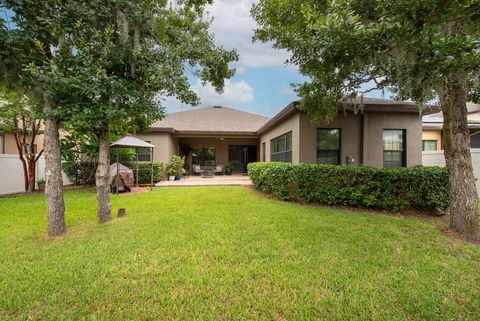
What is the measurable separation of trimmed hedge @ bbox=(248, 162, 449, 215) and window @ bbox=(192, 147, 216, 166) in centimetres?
1266

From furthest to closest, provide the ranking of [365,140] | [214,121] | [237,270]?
[214,121] < [365,140] < [237,270]

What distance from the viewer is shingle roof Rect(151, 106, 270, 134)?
17094 mm

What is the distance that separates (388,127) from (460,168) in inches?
202

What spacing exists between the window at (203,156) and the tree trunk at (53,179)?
1506 cm

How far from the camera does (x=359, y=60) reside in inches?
138

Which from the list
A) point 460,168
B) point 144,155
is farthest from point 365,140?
point 144,155

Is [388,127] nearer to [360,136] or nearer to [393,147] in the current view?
[393,147]

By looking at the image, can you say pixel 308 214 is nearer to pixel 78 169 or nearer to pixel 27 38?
pixel 27 38

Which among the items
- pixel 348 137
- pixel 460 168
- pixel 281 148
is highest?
pixel 348 137

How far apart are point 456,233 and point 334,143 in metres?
5.32

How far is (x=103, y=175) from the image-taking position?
527 cm

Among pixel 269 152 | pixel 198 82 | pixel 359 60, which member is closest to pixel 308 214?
pixel 359 60

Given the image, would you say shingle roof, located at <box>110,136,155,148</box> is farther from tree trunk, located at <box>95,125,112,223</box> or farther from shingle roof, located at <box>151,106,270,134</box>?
shingle roof, located at <box>151,106,270,134</box>

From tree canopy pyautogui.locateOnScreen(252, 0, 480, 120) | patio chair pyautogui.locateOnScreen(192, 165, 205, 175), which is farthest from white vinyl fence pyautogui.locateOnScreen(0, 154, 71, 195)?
tree canopy pyautogui.locateOnScreen(252, 0, 480, 120)
